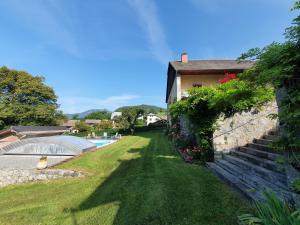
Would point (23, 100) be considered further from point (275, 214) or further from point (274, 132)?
point (275, 214)

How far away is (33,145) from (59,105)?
2589 centimetres

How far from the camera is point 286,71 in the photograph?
8.71 feet

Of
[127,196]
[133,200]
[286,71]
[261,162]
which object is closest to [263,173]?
[261,162]

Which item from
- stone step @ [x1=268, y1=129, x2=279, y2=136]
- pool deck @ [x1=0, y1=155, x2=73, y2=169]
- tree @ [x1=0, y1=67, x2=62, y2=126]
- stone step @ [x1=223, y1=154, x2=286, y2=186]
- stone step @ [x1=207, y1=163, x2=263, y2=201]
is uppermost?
tree @ [x1=0, y1=67, x2=62, y2=126]

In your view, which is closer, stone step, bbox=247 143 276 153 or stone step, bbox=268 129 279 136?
stone step, bbox=247 143 276 153

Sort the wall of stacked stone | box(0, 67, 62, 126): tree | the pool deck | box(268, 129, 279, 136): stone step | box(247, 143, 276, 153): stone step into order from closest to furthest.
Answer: box(247, 143, 276, 153): stone step
box(268, 129, 279, 136): stone step
the wall of stacked stone
the pool deck
box(0, 67, 62, 126): tree

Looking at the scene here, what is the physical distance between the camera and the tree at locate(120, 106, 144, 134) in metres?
35.4

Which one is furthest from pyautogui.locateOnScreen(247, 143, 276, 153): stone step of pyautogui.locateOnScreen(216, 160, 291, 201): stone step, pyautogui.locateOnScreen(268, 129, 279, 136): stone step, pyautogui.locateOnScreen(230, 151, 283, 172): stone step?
pyautogui.locateOnScreen(216, 160, 291, 201): stone step

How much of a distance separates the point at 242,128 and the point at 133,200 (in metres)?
5.31

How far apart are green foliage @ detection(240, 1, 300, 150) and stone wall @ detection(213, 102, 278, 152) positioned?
5.03 m

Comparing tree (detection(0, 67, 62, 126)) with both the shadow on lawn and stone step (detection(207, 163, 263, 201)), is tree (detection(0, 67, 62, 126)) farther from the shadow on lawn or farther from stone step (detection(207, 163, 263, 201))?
stone step (detection(207, 163, 263, 201))

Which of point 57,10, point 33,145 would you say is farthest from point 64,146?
point 57,10

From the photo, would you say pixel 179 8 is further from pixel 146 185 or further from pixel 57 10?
pixel 146 185

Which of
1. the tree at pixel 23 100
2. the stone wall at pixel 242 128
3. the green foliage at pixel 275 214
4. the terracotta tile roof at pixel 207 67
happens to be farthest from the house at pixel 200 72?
the tree at pixel 23 100
